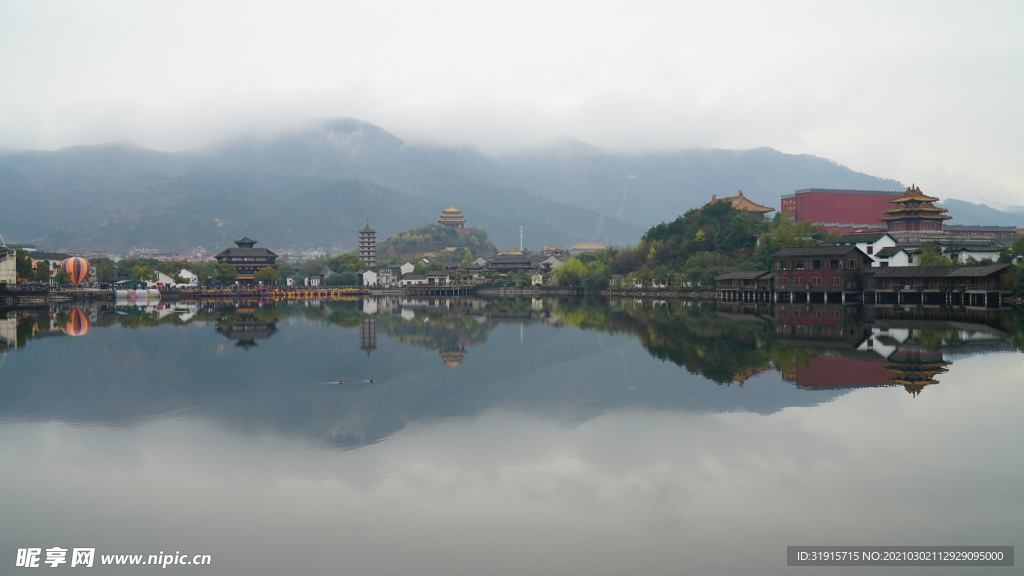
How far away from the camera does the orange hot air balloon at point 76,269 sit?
69.4 m

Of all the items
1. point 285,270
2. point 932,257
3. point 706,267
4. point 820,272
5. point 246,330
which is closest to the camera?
point 246,330

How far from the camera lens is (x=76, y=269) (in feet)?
228

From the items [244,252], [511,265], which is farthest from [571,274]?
[244,252]

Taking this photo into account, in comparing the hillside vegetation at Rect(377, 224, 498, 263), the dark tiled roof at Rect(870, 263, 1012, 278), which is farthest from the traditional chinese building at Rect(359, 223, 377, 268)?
the dark tiled roof at Rect(870, 263, 1012, 278)

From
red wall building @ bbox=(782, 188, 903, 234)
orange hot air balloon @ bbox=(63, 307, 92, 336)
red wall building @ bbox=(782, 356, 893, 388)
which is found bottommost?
red wall building @ bbox=(782, 356, 893, 388)

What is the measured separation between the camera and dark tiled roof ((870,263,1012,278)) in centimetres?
3569

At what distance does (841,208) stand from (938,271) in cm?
2461

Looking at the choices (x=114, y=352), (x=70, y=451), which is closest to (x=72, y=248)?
(x=114, y=352)

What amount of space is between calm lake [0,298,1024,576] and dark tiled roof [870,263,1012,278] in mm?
19508

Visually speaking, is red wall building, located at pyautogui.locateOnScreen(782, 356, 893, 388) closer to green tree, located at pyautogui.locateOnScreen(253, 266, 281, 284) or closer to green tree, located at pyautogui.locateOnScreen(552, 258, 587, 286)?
green tree, located at pyautogui.locateOnScreen(552, 258, 587, 286)

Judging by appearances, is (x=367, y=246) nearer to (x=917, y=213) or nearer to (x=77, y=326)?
(x=917, y=213)

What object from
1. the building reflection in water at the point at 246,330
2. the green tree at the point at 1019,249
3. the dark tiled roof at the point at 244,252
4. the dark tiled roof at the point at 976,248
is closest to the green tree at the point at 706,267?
the dark tiled roof at the point at 976,248

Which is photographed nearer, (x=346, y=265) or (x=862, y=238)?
(x=862, y=238)

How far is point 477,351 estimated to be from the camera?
2277cm
